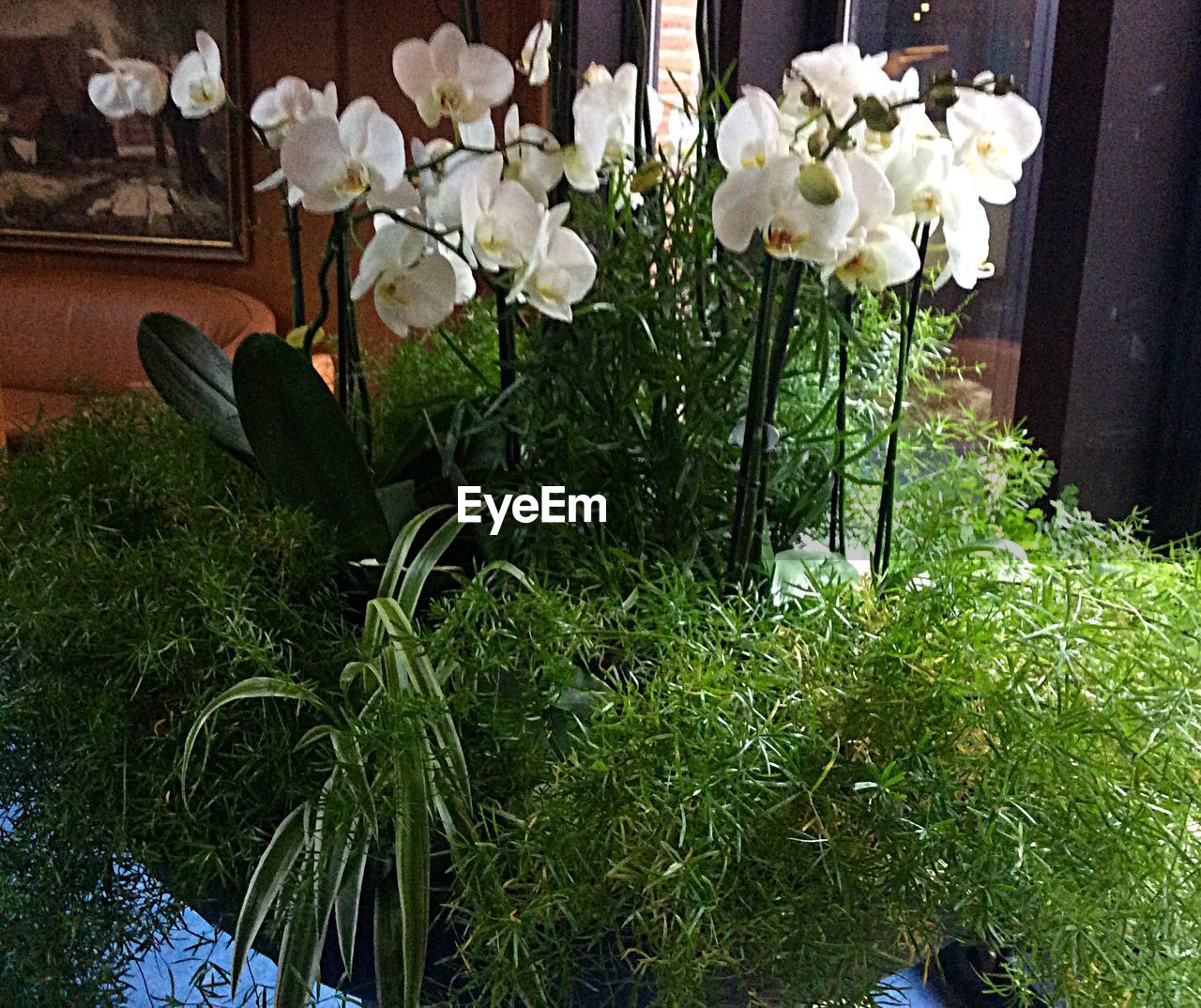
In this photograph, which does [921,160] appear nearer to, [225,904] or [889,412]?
[889,412]

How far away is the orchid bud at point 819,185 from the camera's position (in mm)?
502

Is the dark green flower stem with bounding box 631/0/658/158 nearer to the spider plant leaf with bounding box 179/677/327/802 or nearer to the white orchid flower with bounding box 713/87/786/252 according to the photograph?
the white orchid flower with bounding box 713/87/786/252

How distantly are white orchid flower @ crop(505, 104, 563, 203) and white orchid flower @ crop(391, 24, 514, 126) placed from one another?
0.03m

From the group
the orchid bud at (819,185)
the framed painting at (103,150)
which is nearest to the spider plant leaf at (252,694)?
the orchid bud at (819,185)

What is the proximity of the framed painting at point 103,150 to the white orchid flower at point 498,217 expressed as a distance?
11.6 ft

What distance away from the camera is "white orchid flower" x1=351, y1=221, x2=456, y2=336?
70cm

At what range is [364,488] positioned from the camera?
0.72 m

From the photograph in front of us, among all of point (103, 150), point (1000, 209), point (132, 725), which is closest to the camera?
point (132, 725)

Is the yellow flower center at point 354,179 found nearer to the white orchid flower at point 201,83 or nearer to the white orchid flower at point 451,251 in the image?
the white orchid flower at point 451,251

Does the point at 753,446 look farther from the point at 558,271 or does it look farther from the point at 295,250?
the point at 295,250

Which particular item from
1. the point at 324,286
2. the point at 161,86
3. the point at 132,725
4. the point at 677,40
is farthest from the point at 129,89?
the point at 677,40

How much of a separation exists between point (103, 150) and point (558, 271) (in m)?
3.91

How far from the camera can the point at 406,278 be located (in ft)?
2.34

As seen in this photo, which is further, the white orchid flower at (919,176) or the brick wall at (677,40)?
the brick wall at (677,40)
